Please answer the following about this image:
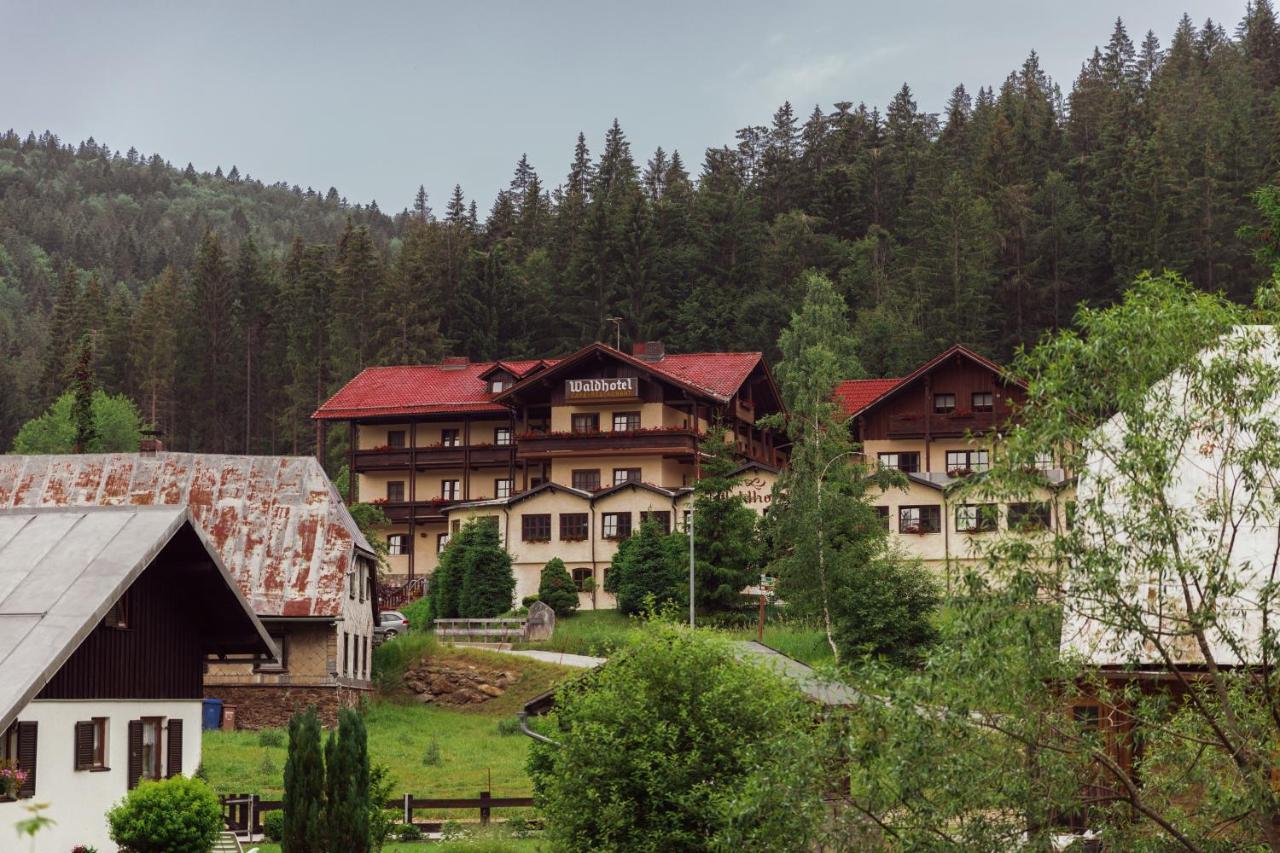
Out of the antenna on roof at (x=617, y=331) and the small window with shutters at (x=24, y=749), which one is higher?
the antenna on roof at (x=617, y=331)

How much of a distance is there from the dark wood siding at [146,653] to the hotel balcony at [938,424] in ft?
148

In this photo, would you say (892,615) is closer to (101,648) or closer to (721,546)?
(721,546)

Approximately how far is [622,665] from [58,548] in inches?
351

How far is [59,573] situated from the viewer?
24.7m

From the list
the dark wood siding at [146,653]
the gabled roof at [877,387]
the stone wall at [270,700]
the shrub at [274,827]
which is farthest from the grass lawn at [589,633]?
the dark wood siding at [146,653]

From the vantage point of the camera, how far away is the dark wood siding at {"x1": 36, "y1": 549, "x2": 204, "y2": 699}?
25766mm

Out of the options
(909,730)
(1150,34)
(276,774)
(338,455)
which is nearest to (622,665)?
(909,730)

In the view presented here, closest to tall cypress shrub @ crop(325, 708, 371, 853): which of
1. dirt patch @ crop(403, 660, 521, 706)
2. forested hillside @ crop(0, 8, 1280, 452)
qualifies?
dirt patch @ crop(403, 660, 521, 706)

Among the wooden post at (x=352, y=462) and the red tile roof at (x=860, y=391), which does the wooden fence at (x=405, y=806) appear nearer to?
the red tile roof at (x=860, y=391)

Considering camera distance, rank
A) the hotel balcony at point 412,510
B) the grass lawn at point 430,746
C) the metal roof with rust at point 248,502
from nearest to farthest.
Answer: the grass lawn at point 430,746 → the metal roof with rust at point 248,502 → the hotel balcony at point 412,510

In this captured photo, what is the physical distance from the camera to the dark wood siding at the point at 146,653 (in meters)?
25.8

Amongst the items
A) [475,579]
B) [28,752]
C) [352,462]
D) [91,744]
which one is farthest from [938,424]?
[28,752]

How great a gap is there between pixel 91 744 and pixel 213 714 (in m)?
22.9

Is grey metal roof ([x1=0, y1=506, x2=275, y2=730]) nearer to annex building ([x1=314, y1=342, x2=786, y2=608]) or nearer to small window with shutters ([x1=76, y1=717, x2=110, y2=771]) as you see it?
small window with shutters ([x1=76, y1=717, x2=110, y2=771])
